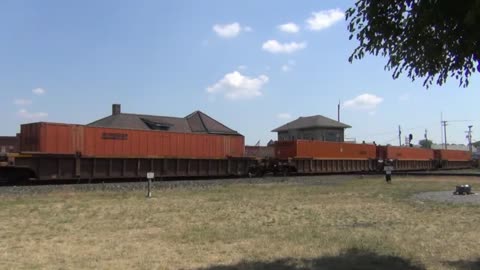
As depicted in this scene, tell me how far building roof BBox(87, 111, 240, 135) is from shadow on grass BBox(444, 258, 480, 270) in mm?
58444

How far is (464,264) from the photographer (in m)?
8.03

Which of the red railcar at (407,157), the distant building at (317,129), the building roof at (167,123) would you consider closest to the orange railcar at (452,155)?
the red railcar at (407,157)

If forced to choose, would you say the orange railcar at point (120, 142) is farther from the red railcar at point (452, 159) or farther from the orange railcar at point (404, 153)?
the red railcar at point (452, 159)

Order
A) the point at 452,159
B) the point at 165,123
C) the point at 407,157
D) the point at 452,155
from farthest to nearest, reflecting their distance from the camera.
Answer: the point at 452,155, the point at 452,159, the point at 165,123, the point at 407,157

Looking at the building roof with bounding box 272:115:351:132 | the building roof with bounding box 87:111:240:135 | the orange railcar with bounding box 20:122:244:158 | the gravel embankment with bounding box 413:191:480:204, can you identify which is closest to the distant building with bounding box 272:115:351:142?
the building roof with bounding box 272:115:351:132

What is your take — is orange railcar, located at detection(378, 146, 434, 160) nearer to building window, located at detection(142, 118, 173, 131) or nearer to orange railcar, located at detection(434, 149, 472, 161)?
orange railcar, located at detection(434, 149, 472, 161)

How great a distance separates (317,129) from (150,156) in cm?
6739

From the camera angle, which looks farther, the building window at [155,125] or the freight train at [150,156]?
the building window at [155,125]

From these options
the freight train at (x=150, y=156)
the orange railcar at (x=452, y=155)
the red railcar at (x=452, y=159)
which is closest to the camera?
the freight train at (x=150, y=156)

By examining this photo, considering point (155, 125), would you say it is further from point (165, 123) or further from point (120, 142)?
point (120, 142)

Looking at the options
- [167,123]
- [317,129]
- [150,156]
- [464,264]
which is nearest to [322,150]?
[150,156]

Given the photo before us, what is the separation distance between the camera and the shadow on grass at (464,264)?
7821mm

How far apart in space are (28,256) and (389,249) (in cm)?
589

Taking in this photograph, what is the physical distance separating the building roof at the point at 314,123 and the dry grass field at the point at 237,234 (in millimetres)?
83076
